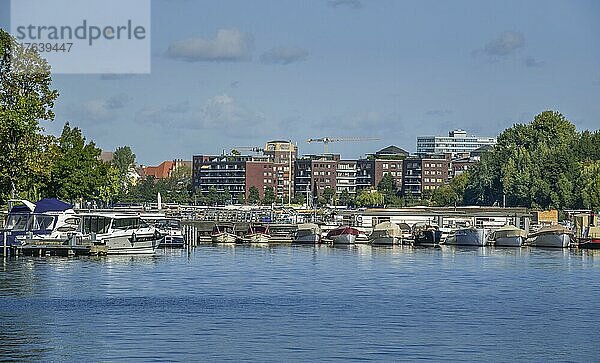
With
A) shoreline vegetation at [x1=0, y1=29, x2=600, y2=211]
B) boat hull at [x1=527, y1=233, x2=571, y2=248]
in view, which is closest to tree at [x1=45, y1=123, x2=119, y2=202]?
shoreline vegetation at [x1=0, y1=29, x2=600, y2=211]

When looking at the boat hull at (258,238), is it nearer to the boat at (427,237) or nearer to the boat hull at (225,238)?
the boat hull at (225,238)

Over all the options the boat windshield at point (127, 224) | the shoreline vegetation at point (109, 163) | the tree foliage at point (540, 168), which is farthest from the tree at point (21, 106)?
the tree foliage at point (540, 168)

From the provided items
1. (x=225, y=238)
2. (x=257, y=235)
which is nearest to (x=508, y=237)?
(x=257, y=235)

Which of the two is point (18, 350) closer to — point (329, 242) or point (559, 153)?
point (329, 242)

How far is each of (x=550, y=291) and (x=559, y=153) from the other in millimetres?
95976

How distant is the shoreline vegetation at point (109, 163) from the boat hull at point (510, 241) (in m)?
35.5

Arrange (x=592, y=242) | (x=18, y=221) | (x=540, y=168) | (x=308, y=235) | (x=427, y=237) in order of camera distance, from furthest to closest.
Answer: (x=540, y=168), (x=308, y=235), (x=427, y=237), (x=592, y=242), (x=18, y=221)

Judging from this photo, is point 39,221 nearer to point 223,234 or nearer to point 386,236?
point 223,234

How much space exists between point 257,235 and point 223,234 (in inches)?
124

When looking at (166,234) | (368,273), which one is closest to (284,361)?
(368,273)

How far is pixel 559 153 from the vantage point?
495ft

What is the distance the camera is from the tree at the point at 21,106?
67.4m

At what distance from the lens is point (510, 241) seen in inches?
4309

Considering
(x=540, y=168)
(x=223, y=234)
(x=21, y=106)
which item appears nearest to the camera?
(x=21, y=106)
